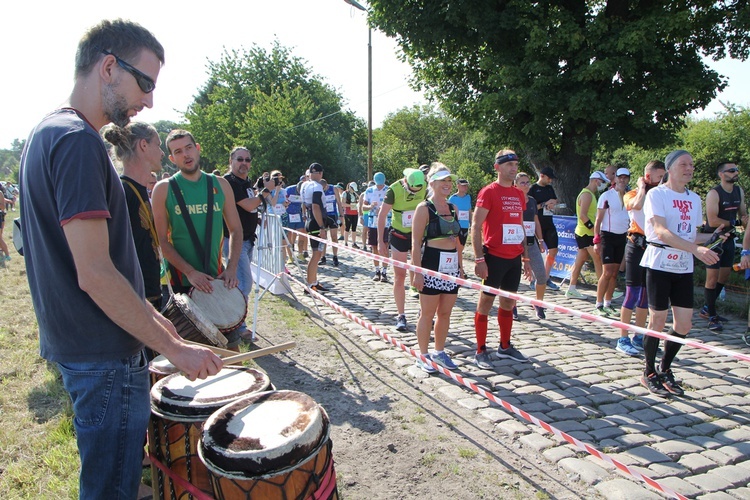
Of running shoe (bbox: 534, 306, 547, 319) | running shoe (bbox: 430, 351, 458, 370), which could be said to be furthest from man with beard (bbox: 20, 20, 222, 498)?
running shoe (bbox: 534, 306, 547, 319)

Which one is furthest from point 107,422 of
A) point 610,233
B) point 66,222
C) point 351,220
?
point 351,220

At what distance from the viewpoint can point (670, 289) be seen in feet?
15.2

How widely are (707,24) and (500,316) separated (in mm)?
10871

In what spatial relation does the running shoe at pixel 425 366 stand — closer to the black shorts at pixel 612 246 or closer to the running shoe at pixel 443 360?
the running shoe at pixel 443 360

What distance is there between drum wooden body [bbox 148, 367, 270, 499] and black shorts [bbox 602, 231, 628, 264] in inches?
230

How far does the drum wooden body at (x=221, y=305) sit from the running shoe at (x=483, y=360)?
2624 millimetres

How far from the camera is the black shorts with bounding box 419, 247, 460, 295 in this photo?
4918 mm

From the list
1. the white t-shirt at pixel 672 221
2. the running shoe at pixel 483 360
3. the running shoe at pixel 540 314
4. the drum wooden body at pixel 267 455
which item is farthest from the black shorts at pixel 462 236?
the drum wooden body at pixel 267 455

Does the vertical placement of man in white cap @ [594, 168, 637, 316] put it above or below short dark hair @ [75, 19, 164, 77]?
below

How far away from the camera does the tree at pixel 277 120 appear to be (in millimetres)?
34031

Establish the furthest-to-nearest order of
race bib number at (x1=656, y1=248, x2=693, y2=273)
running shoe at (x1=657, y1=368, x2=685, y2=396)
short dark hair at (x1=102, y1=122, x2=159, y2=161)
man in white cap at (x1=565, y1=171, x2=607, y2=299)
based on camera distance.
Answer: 1. man in white cap at (x1=565, y1=171, x2=607, y2=299)
2. running shoe at (x1=657, y1=368, x2=685, y2=396)
3. race bib number at (x1=656, y1=248, x2=693, y2=273)
4. short dark hair at (x1=102, y1=122, x2=159, y2=161)

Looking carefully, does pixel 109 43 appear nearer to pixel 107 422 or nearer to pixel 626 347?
pixel 107 422

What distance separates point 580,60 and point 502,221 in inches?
312

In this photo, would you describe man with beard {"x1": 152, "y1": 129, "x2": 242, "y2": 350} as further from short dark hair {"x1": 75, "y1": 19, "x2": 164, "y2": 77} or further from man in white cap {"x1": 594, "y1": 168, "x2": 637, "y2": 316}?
man in white cap {"x1": 594, "y1": 168, "x2": 637, "y2": 316}
